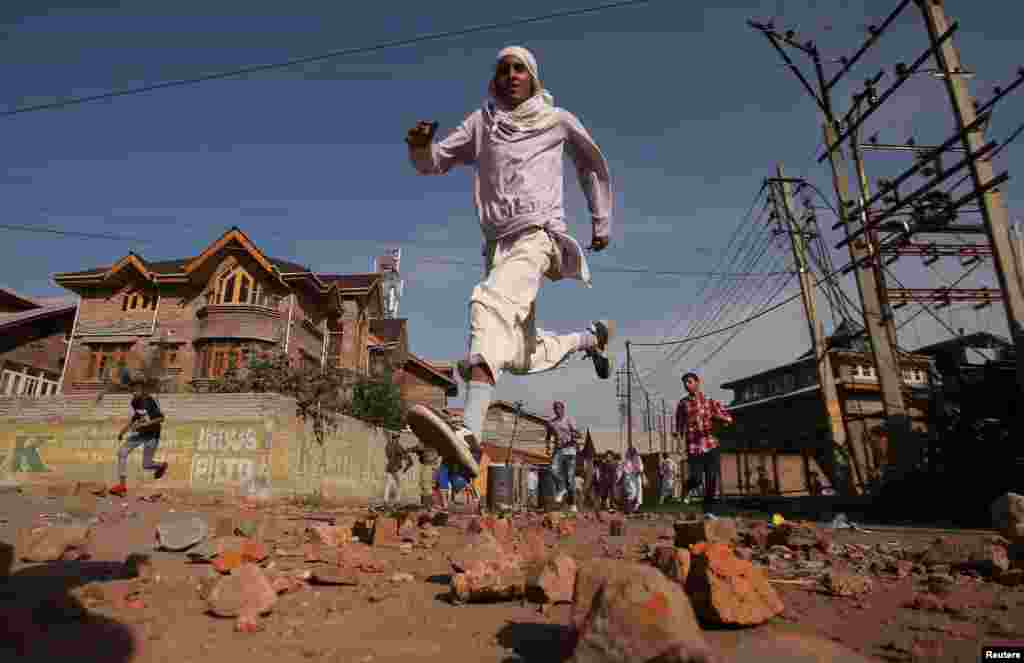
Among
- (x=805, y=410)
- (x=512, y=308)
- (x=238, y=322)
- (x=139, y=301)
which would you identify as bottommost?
(x=512, y=308)

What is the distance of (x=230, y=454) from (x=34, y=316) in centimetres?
1872

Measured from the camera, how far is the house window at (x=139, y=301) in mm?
24156

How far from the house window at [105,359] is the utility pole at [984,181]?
87.5ft

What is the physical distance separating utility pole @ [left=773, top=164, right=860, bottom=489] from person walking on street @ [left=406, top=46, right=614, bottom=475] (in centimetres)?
1352

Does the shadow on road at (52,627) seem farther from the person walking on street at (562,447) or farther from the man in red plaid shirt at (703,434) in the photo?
Result: the person walking on street at (562,447)

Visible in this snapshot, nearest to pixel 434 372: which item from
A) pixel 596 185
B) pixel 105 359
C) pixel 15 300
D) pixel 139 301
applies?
pixel 139 301

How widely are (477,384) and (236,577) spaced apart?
6.10 feet

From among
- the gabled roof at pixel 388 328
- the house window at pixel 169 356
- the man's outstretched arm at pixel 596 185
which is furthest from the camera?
the gabled roof at pixel 388 328

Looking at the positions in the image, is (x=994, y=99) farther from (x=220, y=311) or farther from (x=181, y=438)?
(x=220, y=311)

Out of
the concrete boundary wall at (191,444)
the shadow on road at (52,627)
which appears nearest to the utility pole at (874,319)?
the concrete boundary wall at (191,444)

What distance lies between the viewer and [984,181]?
1027cm

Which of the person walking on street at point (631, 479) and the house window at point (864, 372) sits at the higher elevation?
the house window at point (864, 372)

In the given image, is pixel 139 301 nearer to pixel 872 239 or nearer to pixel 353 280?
pixel 353 280

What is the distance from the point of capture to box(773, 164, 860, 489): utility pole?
1541 centimetres
